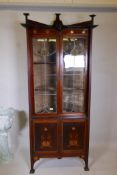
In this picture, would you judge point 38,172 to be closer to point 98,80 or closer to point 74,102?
point 74,102

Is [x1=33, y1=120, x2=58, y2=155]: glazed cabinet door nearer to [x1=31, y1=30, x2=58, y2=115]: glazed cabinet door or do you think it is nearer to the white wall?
[x1=31, y1=30, x2=58, y2=115]: glazed cabinet door

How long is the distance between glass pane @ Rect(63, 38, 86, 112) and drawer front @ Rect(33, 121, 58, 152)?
0.30 meters

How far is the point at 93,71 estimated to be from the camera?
116 inches

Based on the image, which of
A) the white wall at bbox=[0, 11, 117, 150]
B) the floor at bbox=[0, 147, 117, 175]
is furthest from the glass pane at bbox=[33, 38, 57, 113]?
the floor at bbox=[0, 147, 117, 175]

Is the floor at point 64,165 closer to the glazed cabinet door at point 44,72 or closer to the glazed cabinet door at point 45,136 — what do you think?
the glazed cabinet door at point 45,136

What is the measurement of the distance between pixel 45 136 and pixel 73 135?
38cm

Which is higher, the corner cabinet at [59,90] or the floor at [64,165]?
the corner cabinet at [59,90]

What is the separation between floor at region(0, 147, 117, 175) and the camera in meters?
2.52

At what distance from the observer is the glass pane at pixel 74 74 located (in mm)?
2449

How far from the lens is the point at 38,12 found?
2.77 metres

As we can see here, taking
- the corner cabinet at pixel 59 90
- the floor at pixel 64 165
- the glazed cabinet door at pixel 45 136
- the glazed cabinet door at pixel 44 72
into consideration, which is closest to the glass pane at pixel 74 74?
→ the corner cabinet at pixel 59 90

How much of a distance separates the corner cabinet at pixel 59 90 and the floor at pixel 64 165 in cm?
13

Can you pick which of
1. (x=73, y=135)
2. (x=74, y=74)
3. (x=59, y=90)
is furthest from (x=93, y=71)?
(x=73, y=135)

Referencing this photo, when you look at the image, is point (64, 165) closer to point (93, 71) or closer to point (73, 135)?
point (73, 135)
